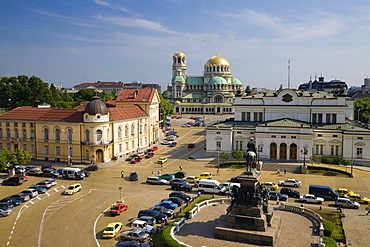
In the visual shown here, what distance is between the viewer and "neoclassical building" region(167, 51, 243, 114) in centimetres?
14375

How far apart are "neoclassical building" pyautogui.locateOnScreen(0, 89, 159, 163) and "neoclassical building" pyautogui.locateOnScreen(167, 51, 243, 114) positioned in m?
81.1

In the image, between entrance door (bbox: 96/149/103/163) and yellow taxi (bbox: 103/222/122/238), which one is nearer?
yellow taxi (bbox: 103/222/122/238)

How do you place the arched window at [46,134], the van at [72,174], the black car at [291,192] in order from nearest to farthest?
1. the black car at [291,192]
2. the van at [72,174]
3. the arched window at [46,134]

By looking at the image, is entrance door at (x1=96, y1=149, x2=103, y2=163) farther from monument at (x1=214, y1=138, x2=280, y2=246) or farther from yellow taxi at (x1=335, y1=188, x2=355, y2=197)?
yellow taxi at (x1=335, y1=188, x2=355, y2=197)

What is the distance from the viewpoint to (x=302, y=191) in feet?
134

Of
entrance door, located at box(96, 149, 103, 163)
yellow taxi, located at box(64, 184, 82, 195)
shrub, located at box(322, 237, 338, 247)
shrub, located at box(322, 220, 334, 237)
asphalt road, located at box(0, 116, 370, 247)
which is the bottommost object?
asphalt road, located at box(0, 116, 370, 247)

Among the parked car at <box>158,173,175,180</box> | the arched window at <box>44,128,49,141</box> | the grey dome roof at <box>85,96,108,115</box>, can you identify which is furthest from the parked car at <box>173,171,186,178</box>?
the arched window at <box>44,128,49,141</box>

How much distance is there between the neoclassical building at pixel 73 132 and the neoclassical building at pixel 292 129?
53.5 feet

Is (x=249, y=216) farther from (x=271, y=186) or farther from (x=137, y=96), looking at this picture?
(x=137, y=96)

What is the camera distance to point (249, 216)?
85.4 feet

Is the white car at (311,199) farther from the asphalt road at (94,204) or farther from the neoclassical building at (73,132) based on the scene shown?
the neoclassical building at (73,132)

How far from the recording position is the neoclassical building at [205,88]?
14375 centimetres

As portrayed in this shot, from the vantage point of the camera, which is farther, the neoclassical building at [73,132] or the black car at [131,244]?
the neoclassical building at [73,132]

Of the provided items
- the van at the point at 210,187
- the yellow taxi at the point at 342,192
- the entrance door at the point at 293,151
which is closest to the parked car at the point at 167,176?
the van at the point at 210,187
